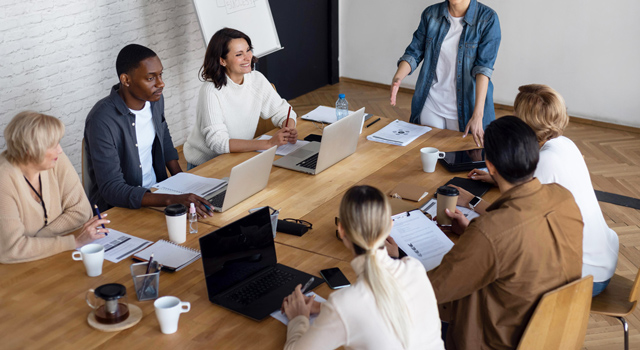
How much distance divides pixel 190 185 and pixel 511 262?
1.53m

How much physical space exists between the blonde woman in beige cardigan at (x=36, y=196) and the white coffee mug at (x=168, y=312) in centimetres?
61

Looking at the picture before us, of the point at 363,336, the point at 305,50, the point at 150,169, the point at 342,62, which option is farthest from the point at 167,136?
the point at 342,62

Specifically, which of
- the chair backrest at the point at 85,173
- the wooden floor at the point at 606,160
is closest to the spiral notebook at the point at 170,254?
the chair backrest at the point at 85,173

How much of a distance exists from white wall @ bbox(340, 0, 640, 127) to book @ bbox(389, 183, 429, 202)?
3731mm

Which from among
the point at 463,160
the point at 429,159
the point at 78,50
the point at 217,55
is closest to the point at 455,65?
the point at 463,160

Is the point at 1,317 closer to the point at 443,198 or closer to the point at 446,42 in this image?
the point at 443,198

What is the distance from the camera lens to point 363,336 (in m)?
1.59

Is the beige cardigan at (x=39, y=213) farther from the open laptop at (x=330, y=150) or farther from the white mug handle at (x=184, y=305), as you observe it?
the open laptop at (x=330, y=150)

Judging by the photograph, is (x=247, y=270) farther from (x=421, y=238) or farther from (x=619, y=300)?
(x=619, y=300)

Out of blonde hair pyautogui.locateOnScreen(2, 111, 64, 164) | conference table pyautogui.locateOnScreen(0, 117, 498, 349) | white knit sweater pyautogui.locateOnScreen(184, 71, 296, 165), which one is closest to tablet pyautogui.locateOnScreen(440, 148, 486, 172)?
conference table pyautogui.locateOnScreen(0, 117, 498, 349)

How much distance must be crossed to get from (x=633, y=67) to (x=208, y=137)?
13.6 feet

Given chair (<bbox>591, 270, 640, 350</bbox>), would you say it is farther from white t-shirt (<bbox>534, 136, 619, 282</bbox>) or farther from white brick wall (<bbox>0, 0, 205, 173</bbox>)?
white brick wall (<bbox>0, 0, 205, 173</bbox>)

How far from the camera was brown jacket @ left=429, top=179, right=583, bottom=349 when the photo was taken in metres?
1.89

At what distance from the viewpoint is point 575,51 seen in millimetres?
5793
